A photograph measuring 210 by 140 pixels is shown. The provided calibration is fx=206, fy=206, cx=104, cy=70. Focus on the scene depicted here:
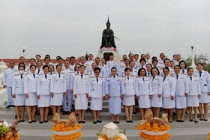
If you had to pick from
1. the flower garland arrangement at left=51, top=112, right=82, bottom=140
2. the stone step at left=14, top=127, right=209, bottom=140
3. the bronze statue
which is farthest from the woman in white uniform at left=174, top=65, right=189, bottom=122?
the bronze statue

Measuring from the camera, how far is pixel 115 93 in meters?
5.38

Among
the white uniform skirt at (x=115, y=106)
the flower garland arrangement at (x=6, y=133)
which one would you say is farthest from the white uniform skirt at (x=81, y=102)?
the flower garland arrangement at (x=6, y=133)

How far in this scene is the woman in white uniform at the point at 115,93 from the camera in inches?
212

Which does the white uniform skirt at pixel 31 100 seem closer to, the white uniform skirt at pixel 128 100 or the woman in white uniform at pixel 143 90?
the white uniform skirt at pixel 128 100

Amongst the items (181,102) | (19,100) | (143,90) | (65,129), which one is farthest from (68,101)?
(181,102)

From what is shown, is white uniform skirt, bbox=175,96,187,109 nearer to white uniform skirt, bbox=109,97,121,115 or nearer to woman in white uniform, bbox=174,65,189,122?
woman in white uniform, bbox=174,65,189,122

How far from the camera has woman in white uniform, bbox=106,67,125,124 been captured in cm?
538

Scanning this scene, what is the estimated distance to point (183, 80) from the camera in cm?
550

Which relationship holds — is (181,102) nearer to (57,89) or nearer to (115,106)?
(115,106)

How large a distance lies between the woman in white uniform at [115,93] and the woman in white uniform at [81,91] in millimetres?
581

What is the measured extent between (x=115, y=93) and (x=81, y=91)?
89 centimetres

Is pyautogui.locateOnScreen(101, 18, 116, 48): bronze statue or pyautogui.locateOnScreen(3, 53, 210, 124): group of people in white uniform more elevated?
pyautogui.locateOnScreen(101, 18, 116, 48): bronze statue

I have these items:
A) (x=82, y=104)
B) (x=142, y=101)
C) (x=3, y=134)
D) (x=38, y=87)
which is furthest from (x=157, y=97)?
(x=3, y=134)

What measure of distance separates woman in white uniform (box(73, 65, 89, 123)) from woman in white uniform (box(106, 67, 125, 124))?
581 millimetres
